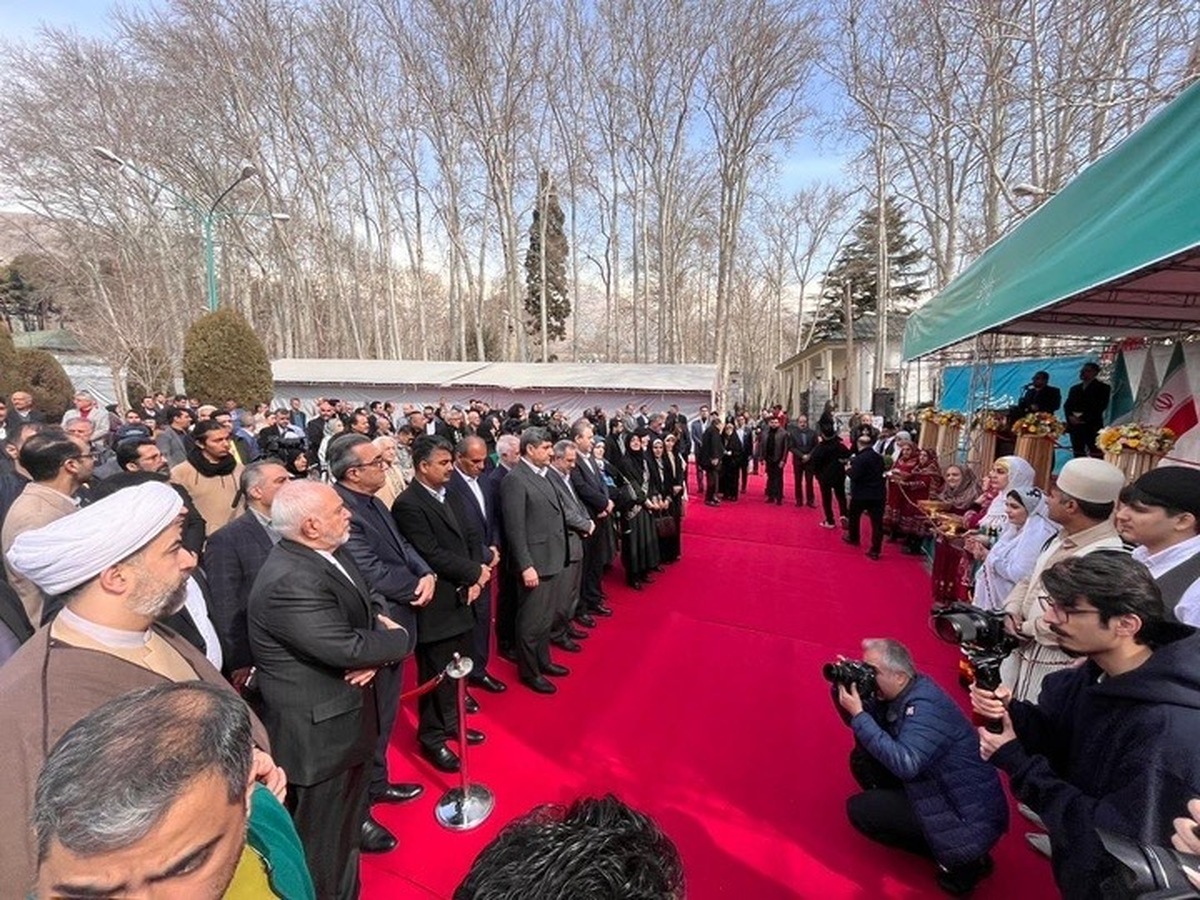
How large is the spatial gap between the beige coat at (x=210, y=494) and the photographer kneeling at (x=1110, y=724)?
4525 mm

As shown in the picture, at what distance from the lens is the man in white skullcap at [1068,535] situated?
2.59 m

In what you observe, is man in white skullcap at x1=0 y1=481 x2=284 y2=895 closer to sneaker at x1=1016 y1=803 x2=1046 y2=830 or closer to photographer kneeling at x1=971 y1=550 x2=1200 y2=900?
photographer kneeling at x1=971 y1=550 x2=1200 y2=900

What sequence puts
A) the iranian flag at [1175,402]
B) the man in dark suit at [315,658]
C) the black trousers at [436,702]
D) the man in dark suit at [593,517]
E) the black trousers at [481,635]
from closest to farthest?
the man in dark suit at [315,658] < the black trousers at [436,702] < the black trousers at [481,635] < the iranian flag at [1175,402] < the man in dark suit at [593,517]

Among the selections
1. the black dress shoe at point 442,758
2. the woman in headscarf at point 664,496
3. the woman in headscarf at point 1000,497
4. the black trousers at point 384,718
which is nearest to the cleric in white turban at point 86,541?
the black trousers at point 384,718

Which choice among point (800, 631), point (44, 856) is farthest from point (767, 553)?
point (44, 856)

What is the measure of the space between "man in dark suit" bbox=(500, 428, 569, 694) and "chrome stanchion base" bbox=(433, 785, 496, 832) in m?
1.16

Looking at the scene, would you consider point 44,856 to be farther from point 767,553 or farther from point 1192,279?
point 767,553

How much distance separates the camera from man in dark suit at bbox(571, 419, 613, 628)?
5.42m

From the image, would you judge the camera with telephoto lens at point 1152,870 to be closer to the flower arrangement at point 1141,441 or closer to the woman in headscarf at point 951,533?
the flower arrangement at point 1141,441

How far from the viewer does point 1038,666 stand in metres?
2.71

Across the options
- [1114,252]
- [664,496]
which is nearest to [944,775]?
[1114,252]

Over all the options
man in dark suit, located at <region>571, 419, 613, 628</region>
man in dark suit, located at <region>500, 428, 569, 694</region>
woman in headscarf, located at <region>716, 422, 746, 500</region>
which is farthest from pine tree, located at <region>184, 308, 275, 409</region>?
man in dark suit, located at <region>500, 428, 569, 694</region>

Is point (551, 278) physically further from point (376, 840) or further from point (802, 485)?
point (376, 840)

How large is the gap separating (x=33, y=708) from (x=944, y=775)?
2.98 m
